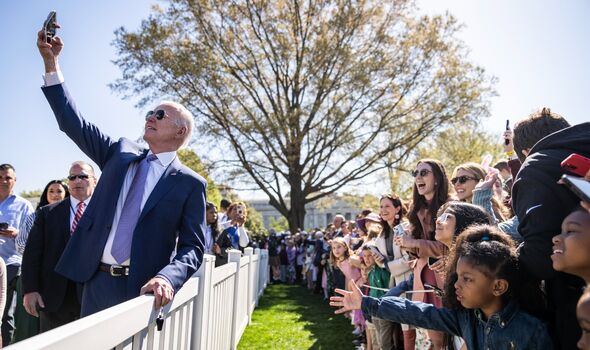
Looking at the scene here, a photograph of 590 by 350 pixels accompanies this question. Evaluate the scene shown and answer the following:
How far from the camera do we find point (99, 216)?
2621 millimetres

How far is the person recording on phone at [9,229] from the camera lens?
491 centimetres

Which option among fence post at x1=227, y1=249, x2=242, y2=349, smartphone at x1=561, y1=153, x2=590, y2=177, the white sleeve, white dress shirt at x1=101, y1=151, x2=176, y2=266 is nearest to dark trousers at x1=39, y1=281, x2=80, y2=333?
white dress shirt at x1=101, y1=151, x2=176, y2=266

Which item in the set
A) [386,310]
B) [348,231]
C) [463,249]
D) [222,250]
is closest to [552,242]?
[463,249]

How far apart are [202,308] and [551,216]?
231 centimetres

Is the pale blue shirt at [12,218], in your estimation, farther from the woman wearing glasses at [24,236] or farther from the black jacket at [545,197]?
the black jacket at [545,197]

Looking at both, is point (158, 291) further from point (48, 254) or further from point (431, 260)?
point (431, 260)

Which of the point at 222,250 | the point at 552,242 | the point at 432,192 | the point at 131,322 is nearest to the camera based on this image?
the point at 131,322

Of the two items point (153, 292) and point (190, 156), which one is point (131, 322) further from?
point (190, 156)

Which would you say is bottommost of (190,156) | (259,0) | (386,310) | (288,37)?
(386,310)

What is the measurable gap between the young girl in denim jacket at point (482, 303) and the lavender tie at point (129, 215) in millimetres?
1246

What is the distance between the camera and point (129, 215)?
2.66 metres

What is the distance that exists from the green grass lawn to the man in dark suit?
3.06 meters

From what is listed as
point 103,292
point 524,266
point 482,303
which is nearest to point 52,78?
point 103,292

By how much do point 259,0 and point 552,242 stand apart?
64.8ft
